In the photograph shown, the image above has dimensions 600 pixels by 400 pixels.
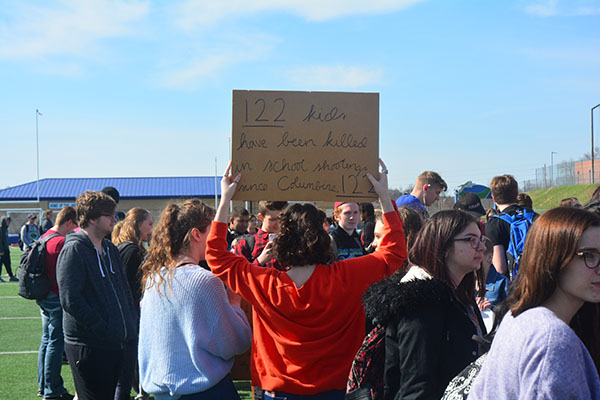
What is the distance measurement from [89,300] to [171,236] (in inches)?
57.3

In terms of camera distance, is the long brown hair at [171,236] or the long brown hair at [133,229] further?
the long brown hair at [133,229]

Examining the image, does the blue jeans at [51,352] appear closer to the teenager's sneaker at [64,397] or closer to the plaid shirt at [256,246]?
the teenager's sneaker at [64,397]

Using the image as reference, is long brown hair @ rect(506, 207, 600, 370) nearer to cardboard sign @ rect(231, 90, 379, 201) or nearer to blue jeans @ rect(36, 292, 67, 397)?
cardboard sign @ rect(231, 90, 379, 201)

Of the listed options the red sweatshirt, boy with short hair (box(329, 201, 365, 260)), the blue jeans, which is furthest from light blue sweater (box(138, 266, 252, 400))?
the blue jeans

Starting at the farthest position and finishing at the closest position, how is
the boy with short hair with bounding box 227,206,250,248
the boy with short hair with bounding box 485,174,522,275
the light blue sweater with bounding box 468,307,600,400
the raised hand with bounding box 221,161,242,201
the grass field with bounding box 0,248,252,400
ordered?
the boy with short hair with bounding box 227,206,250,248 < the grass field with bounding box 0,248,252,400 < the boy with short hair with bounding box 485,174,522,275 < the raised hand with bounding box 221,161,242,201 < the light blue sweater with bounding box 468,307,600,400

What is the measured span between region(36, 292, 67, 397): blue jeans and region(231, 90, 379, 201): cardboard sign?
419 cm

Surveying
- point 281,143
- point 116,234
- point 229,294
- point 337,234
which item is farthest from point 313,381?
point 116,234

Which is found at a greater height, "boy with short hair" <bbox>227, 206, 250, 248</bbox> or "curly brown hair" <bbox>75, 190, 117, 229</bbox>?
"curly brown hair" <bbox>75, 190, 117, 229</bbox>

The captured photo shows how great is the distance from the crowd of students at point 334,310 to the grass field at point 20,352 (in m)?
2.91

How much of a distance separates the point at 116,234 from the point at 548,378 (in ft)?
18.9

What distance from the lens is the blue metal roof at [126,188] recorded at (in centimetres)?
6006

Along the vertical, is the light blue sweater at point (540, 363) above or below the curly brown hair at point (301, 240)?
below

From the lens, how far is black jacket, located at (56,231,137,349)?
430 cm

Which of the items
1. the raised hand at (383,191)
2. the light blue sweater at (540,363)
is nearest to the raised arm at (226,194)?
the raised hand at (383,191)
